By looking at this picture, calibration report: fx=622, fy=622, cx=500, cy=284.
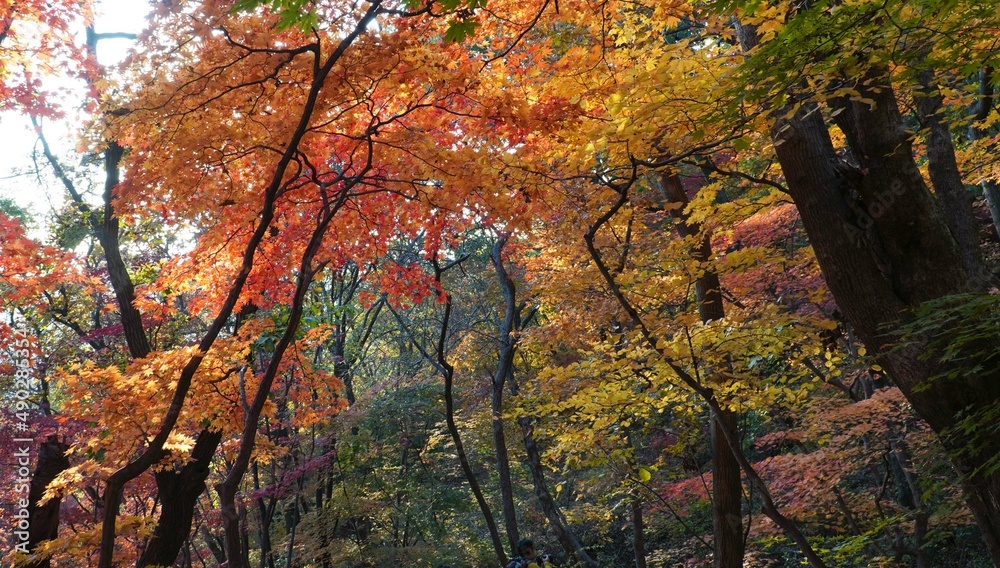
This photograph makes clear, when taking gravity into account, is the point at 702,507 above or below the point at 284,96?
below

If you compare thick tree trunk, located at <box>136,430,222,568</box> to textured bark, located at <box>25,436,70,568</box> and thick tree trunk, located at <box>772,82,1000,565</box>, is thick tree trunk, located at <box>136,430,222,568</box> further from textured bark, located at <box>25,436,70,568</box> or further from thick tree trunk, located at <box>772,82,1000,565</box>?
thick tree trunk, located at <box>772,82,1000,565</box>

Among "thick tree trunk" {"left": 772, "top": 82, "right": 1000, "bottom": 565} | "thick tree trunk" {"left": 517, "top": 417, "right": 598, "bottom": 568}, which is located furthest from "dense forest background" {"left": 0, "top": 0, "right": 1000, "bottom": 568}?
"thick tree trunk" {"left": 517, "top": 417, "right": 598, "bottom": 568}

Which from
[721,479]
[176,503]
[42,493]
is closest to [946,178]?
[721,479]

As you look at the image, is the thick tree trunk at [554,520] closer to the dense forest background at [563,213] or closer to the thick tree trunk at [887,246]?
the dense forest background at [563,213]

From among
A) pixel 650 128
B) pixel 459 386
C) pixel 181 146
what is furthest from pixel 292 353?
pixel 459 386

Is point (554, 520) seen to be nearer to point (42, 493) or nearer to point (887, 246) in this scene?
point (42, 493)

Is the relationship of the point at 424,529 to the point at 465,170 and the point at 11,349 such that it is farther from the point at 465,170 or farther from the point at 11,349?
the point at 465,170

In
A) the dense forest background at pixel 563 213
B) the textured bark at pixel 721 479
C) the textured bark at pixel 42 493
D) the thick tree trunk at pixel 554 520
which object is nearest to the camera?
the dense forest background at pixel 563 213

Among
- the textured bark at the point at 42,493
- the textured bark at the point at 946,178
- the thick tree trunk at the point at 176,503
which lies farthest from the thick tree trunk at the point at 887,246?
the textured bark at the point at 42,493

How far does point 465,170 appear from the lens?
13.1 ft

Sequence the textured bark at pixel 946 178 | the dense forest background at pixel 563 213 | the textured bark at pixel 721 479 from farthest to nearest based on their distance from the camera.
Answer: the textured bark at pixel 721 479 → the textured bark at pixel 946 178 → the dense forest background at pixel 563 213

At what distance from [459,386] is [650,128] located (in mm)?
12296

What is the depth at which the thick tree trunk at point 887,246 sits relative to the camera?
3.28 meters

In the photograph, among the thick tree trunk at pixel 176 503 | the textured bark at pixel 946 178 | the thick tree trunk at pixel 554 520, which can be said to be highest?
the textured bark at pixel 946 178
